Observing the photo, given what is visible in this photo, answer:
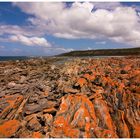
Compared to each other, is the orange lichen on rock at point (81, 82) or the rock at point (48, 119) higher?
the orange lichen on rock at point (81, 82)

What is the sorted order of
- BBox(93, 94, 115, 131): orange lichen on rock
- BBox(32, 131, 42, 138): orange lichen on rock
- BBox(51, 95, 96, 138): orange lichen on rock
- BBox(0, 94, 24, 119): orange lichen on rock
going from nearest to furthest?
1. BBox(32, 131, 42, 138): orange lichen on rock
2. BBox(51, 95, 96, 138): orange lichen on rock
3. BBox(93, 94, 115, 131): orange lichen on rock
4. BBox(0, 94, 24, 119): orange lichen on rock

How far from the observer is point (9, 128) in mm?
17094

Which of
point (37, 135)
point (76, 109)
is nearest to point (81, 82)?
point (76, 109)

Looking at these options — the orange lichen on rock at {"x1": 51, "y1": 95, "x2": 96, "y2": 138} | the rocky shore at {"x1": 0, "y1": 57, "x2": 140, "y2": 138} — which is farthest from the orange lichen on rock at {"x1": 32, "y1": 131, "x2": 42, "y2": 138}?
the orange lichen on rock at {"x1": 51, "y1": 95, "x2": 96, "y2": 138}

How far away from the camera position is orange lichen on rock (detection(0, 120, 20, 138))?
16286mm

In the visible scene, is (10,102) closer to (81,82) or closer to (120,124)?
(81,82)

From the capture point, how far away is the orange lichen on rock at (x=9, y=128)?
1629cm

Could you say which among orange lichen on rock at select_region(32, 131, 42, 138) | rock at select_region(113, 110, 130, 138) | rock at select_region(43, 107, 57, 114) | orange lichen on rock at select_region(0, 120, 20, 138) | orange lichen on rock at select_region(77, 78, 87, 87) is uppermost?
orange lichen on rock at select_region(77, 78, 87, 87)

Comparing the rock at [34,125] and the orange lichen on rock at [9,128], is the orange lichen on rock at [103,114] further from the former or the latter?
the orange lichen on rock at [9,128]

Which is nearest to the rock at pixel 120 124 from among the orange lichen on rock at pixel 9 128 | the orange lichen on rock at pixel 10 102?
the orange lichen on rock at pixel 9 128

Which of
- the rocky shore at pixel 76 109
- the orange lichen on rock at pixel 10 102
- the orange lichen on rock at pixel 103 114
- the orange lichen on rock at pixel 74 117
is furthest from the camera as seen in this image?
the orange lichen on rock at pixel 10 102

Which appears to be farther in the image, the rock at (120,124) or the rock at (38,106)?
the rock at (38,106)

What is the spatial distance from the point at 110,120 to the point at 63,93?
6.61 m

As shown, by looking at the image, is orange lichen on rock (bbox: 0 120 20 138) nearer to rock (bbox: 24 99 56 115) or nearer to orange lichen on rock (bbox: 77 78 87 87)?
rock (bbox: 24 99 56 115)
